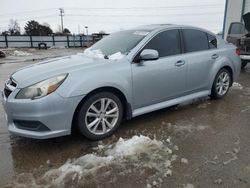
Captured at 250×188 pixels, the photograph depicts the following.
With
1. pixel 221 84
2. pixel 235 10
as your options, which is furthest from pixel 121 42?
pixel 235 10

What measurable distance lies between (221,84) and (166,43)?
72.1 inches

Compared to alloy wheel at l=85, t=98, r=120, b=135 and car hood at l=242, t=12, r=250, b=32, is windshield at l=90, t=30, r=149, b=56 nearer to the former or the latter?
alloy wheel at l=85, t=98, r=120, b=135

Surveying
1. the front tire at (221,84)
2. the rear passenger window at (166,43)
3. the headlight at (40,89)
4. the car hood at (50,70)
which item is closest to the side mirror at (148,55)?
the rear passenger window at (166,43)

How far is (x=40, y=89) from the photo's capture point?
329cm

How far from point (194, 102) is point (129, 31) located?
6.73 ft

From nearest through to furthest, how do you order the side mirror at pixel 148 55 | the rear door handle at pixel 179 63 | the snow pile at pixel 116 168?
1. the snow pile at pixel 116 168
2. the side mirror at pixel 148 55
3. the rear door handle at pixel 179 63

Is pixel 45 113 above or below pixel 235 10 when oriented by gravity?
below

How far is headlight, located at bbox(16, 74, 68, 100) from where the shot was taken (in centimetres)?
326

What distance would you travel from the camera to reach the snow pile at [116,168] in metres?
2.77

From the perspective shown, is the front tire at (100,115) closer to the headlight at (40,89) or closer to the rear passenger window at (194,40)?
the headlight at (40,89)

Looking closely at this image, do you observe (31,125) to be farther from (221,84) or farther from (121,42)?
(221,84)

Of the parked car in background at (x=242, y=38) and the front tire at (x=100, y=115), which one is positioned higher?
the parked car in background at (x=242, y=38)

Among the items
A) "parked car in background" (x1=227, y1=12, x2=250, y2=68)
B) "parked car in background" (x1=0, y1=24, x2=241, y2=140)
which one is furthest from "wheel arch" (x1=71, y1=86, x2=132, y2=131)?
"parked car in background" (x1=227, y1=12, x2=250, y2=68)

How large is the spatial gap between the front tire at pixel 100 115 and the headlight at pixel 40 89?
0.46 m
